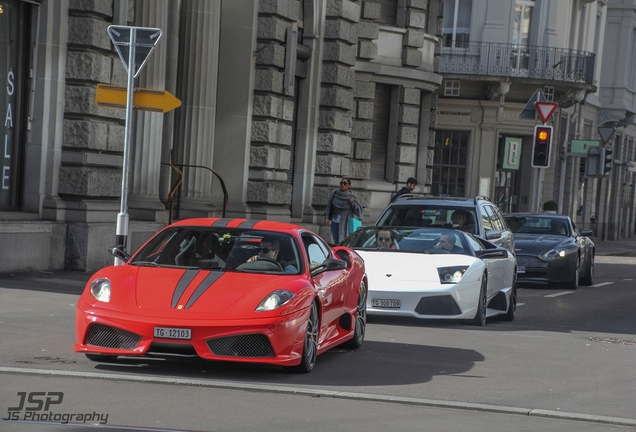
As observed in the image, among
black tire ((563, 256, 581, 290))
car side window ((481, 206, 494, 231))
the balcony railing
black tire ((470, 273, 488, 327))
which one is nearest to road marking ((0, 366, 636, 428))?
black tire ((470, 273, 488, 327))

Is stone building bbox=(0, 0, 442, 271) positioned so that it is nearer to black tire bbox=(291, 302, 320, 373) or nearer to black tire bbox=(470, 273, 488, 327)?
black tire bbox=(291, 302, 320, 373)

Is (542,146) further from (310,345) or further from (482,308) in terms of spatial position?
(310,345)

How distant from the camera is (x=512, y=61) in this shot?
144ft

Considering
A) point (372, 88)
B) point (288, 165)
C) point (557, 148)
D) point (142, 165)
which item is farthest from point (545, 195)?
point (142, 165)

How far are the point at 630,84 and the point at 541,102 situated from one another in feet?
111

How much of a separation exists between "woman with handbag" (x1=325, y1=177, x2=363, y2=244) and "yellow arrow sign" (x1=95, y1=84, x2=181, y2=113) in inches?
397

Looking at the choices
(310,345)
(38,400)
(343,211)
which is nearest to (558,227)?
(343,211)

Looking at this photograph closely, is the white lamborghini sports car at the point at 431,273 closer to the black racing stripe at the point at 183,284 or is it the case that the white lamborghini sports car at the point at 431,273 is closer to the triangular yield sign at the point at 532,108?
the black racing stripe at the point at 183,284

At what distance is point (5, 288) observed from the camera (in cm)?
1512

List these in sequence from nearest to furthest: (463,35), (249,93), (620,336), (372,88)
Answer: (620,336) → (249,93) → (372,88) → (463,35)

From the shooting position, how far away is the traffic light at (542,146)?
27.7 m

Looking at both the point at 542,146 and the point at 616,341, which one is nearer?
the point at 616,341

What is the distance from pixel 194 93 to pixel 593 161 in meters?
15.6

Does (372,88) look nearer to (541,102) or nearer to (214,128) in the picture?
(541,102)
